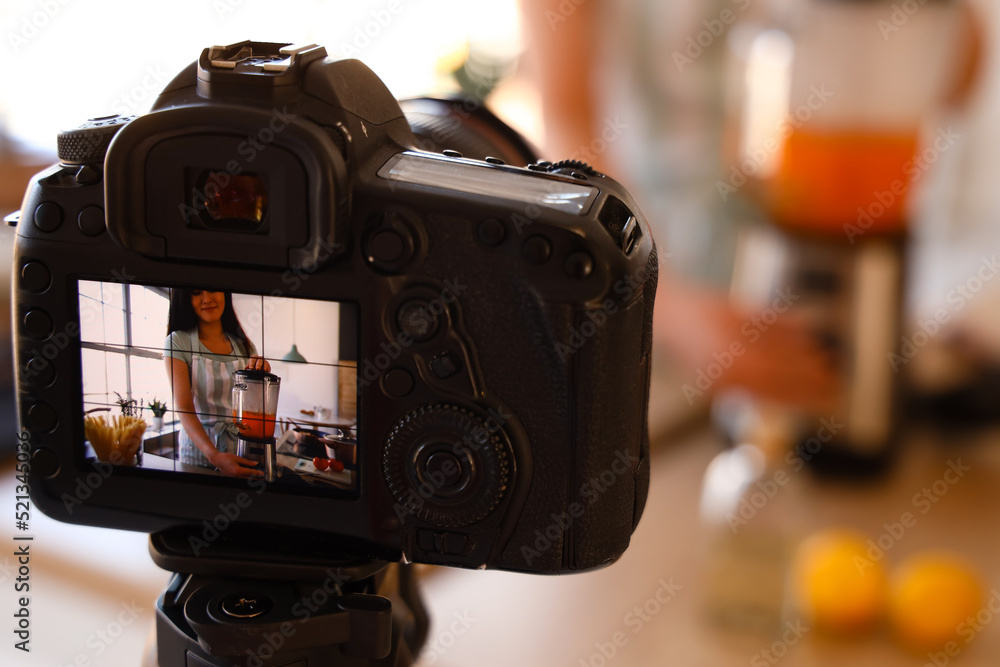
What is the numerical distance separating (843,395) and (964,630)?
35 cm

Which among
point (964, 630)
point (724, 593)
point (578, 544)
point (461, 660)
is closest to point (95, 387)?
point (578, 544)

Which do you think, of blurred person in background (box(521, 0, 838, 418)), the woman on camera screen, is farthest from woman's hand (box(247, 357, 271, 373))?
blurred person in background (box(521, 0, 838, 418))

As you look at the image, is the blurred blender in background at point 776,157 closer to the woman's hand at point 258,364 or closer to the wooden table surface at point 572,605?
the wooden table surface at point 572,605

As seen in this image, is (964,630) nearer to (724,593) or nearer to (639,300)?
(724,593)

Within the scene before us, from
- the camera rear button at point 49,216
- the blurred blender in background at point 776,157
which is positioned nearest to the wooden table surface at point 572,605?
the blurred blender in background at point 776,157

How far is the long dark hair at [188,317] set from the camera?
0.38 metres

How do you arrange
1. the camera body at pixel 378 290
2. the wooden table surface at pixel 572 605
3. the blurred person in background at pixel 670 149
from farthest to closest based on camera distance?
the blurred person in background at pixel 670 149 < the wooden table surface at pixel 572 605 < the camera body at pixel 378 290

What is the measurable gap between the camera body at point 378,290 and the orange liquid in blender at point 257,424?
2 centimetres

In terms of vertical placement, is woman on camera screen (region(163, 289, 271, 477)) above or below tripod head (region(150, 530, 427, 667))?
above

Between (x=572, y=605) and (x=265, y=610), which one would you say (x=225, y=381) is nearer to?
(x=265, y=610)

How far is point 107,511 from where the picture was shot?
1.35 ft

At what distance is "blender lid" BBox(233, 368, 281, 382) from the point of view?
1.26 ft

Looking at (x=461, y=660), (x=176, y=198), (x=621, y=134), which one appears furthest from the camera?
(x=621, y=134)

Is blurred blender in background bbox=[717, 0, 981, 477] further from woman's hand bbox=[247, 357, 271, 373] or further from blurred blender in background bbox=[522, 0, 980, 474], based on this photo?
woman's hand bbox=[247, 357, 271, 373]
